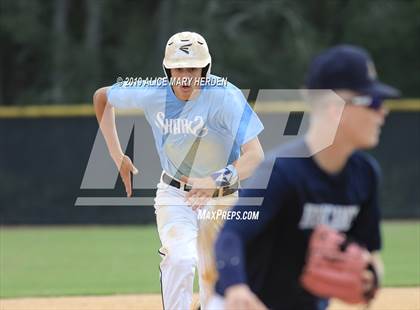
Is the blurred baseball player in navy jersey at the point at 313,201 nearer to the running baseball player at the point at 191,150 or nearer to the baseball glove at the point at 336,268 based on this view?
the baseball glove at the point at 336,268

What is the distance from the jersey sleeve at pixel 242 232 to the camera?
3955 millimetres

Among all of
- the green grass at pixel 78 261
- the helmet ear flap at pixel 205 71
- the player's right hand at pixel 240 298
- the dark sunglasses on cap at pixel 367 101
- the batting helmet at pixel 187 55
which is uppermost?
the dark sunglasses on cap at pixel 367 101

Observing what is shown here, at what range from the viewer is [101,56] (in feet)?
93.7

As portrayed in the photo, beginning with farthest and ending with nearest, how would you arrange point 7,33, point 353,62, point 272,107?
point 7,33 → point 272,107 → point 353,62

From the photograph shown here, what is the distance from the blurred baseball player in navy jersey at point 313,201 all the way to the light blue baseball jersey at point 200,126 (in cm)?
267

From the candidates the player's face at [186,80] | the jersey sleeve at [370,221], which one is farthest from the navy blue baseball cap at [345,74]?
the player's face at [186,80]

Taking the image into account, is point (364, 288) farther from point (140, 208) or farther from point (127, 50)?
point (127, 50)

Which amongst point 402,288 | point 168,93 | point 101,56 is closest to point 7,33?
point 101,56

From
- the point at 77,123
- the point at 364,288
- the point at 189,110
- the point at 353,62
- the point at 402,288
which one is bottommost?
the point at 77,123

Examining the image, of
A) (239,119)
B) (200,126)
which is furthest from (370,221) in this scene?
(200,126)

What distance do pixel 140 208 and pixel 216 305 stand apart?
1481 cm

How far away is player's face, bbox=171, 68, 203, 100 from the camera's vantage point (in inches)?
275

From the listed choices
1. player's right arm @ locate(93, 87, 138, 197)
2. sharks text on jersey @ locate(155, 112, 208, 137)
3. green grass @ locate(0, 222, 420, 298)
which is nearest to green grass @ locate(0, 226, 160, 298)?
green grass @ locate(0, 222, 420, 298)

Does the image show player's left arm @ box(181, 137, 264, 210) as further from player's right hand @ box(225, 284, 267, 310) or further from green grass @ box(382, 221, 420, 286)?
green grass @ box(382, 221, 420, 286)
